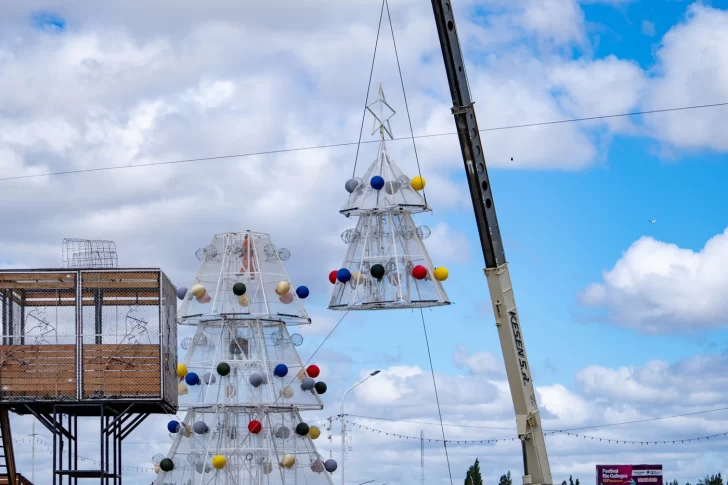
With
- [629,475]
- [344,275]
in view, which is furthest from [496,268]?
[629,475]

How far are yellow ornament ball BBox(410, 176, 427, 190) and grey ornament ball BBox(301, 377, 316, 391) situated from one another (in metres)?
8.63

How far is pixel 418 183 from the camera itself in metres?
36.9

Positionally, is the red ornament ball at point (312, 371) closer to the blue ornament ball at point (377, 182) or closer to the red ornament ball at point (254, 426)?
the red ornament ball at point (254, 426)

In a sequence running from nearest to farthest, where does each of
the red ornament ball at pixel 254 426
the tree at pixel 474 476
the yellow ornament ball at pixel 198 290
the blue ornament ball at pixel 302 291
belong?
the red ornament ball at pixel 254 426, the yellow ornament ball at pixel 198 290, the blue ornament ball at pixel 302 291, the tree at pixel 474 476

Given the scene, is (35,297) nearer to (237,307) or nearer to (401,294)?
(237,307)

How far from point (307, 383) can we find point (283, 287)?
10.5ft

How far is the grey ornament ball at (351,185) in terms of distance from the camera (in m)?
36.9

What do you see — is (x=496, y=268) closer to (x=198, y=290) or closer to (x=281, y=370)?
(x=281, y=370)

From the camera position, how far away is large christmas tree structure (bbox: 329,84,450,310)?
117 feet

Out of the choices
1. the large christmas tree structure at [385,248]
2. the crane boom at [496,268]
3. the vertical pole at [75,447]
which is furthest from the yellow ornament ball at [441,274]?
the vertical pole at [75,447]

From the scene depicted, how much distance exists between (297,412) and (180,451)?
4022 mm

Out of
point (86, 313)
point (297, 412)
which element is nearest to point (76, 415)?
point (86, 313)

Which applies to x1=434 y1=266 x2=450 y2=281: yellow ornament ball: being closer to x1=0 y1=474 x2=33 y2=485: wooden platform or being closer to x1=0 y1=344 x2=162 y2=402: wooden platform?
x1=0 y1=344 x2=162 y2=402: wooden platform

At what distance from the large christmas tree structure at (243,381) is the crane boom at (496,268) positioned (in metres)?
13.1
